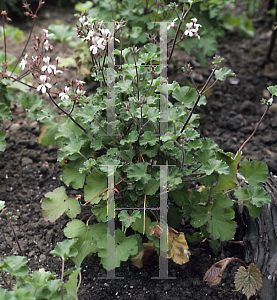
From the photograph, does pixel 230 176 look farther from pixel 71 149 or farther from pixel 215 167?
pixel 71 149

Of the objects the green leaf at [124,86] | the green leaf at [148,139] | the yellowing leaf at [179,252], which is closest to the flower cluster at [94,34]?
the green leaf at [124,86]

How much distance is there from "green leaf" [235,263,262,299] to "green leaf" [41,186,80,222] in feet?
3.01

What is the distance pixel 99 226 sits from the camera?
74.0 inches

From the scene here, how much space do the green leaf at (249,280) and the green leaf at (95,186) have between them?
81cm

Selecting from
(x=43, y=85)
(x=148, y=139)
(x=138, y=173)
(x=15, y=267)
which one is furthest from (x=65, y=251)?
(x=43, y=85)

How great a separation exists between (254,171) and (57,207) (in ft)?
3.73

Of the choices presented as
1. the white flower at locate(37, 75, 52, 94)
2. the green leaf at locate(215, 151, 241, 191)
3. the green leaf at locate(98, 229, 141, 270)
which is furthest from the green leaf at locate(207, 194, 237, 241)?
the white flower at locate(37, 75, 52, 94)

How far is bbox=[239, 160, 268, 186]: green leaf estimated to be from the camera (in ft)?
6.24

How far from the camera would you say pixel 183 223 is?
221 cm

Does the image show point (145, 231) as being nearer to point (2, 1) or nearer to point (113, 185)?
point (113, 185)

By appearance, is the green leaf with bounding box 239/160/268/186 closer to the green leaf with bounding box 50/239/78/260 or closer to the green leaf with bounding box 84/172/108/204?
the green leaf with bounding box 84/172/108/204

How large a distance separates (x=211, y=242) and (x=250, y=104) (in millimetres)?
1701

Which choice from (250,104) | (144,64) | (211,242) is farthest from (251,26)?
(211,242)

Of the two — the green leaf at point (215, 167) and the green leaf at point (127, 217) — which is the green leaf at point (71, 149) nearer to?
the green leaf at point (127, 217)
